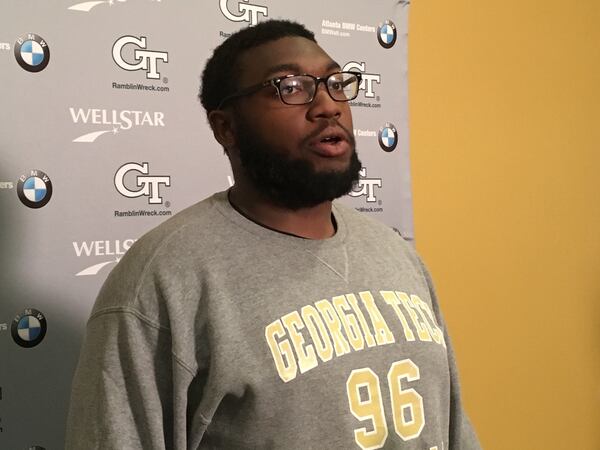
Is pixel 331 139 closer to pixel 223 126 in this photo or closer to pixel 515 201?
pixel 223 126

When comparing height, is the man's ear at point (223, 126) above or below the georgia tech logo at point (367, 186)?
above

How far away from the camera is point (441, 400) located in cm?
101

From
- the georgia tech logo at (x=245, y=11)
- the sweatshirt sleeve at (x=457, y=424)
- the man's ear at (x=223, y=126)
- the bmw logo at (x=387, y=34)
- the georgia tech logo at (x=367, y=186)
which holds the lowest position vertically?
the sweatshirt sleeve at (x=457, y=424)

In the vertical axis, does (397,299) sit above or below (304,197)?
below

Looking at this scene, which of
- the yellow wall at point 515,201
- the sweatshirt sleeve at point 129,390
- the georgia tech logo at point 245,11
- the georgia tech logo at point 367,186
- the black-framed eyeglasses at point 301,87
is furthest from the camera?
the yellow wall at point 515,201

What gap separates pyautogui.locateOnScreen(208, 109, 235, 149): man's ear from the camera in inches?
38.8

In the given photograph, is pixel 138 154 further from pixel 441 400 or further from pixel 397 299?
pixel 441 400

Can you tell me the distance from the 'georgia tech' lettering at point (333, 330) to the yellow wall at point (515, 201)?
77 centimetres

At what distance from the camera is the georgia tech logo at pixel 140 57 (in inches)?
50.3

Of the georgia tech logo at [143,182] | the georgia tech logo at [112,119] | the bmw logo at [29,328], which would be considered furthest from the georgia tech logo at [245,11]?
the bmw logo at [29,328]

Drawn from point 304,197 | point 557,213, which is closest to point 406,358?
point 304,197

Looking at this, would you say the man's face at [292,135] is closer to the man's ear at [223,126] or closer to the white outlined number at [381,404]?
the man's ear at [223,126]

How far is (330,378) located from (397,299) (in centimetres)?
19

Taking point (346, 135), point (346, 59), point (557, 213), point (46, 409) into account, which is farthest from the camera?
point (557, 213)
